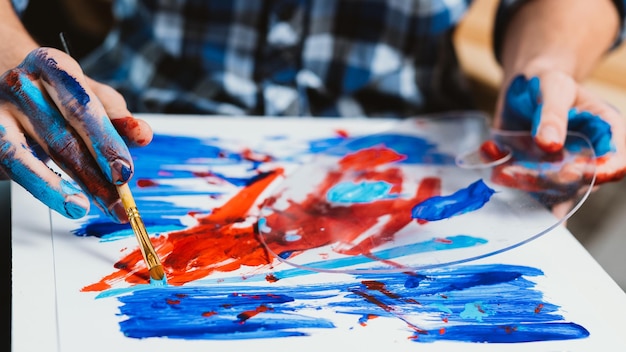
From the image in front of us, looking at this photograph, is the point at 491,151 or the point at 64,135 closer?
the point at 64,135

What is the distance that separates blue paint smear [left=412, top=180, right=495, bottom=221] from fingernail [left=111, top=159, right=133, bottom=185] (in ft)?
0.89

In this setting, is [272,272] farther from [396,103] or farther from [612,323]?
[396,103]

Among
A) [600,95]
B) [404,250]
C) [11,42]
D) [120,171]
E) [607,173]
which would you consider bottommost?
[600,95]

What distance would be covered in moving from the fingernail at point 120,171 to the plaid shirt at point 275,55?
37 centimetres

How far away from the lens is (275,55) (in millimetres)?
930

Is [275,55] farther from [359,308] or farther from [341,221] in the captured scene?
[359,308]

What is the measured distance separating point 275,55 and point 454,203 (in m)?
0.39

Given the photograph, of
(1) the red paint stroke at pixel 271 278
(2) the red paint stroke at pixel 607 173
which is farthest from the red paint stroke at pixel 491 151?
(1) the red paint stroke at pixel 271 278

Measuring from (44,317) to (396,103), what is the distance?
2.06 feet

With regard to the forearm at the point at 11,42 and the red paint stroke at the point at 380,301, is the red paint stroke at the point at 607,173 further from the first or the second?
the forearm at the point at 11,42

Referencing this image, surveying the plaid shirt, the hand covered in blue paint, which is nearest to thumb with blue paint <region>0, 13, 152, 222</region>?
the hand covered in blue paint

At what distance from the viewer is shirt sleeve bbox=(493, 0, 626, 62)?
0.96 m

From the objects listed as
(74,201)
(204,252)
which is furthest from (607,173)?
(74,201)

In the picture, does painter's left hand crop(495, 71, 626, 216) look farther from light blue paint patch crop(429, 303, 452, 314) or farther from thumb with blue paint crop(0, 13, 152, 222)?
thumb with blue paint crop(0, 13, 152, 222)
